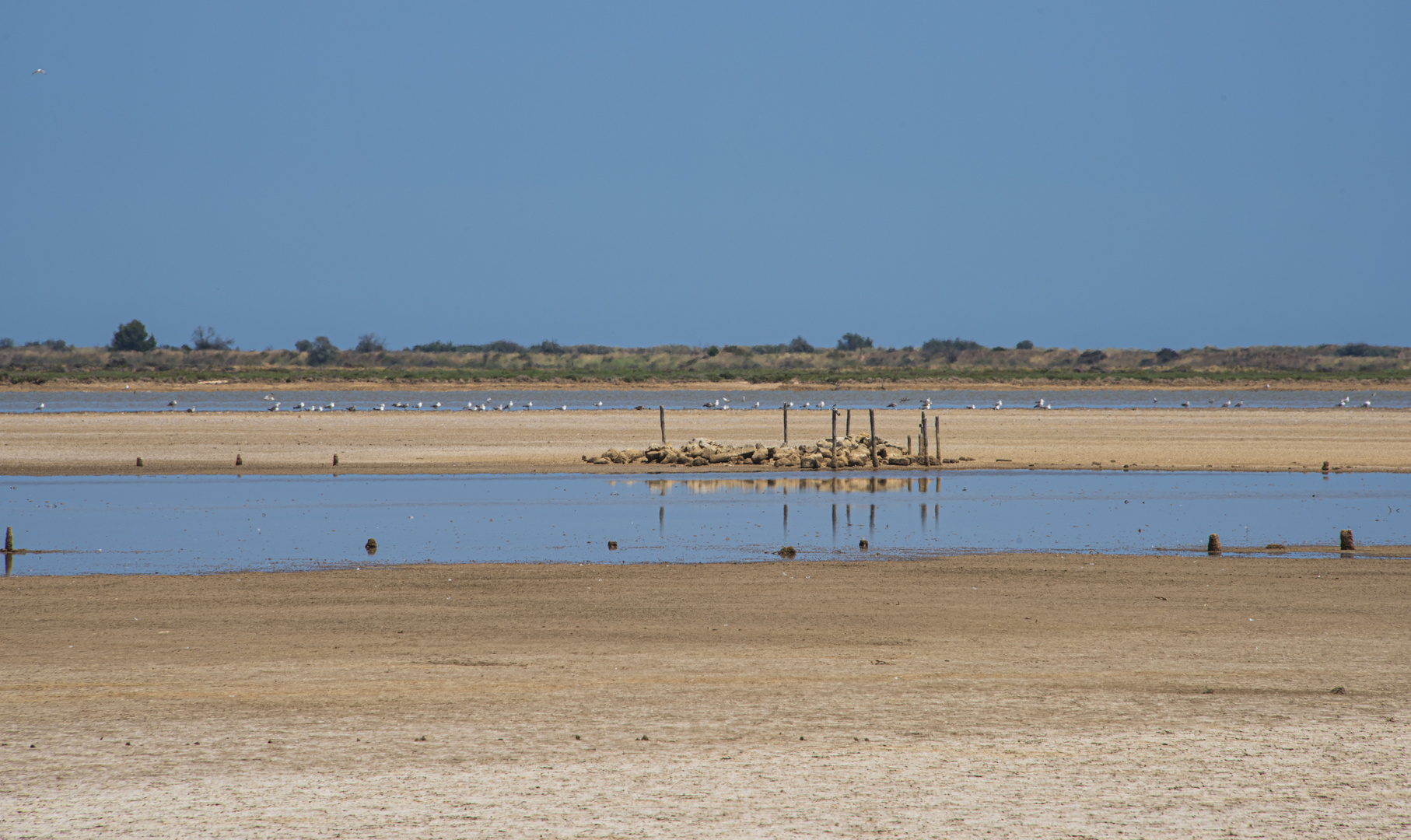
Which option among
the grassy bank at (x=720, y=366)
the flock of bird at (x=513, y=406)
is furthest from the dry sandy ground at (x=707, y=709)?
the grassy bank at (x=720, y=366)

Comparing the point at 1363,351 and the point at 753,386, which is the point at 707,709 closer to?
the point at 753,386

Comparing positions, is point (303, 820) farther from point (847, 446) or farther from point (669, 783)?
point (847, 446)

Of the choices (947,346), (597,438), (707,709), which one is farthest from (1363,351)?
(707,709)

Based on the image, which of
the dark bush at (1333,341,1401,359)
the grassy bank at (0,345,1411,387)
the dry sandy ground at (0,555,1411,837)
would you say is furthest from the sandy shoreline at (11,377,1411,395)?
the dry sandy ground at (0,555,1411,837)

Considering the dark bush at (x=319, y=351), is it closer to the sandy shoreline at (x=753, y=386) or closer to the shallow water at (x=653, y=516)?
the sandy shoreline at (x=753, y=386)

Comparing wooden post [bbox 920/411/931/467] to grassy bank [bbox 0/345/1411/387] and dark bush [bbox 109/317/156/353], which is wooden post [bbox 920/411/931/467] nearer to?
grassy bank [bbox 0/345/1411/387]

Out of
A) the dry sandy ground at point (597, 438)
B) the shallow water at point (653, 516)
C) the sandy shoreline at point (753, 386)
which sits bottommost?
the shallow water at point (653, 516)

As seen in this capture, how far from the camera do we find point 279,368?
10950 centimetres

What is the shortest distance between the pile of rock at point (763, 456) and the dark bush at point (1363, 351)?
116789 mm

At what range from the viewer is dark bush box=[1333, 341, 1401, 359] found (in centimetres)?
13529

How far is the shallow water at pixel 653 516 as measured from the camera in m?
18.7

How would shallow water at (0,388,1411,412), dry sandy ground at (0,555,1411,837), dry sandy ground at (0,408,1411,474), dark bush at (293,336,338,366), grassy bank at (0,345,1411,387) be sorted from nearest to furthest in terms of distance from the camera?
dry sandy ground at (0,555,1411,837)
dry sandy ground at (0,408,1411,474)
shallow water at (0,388,1411,412)
grassy bank at (0,345,1411,387)
dark bush at (293,336,338,366)

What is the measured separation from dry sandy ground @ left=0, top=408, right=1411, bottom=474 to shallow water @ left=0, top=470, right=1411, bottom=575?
3.29 m

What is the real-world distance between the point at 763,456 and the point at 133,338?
116022mm
